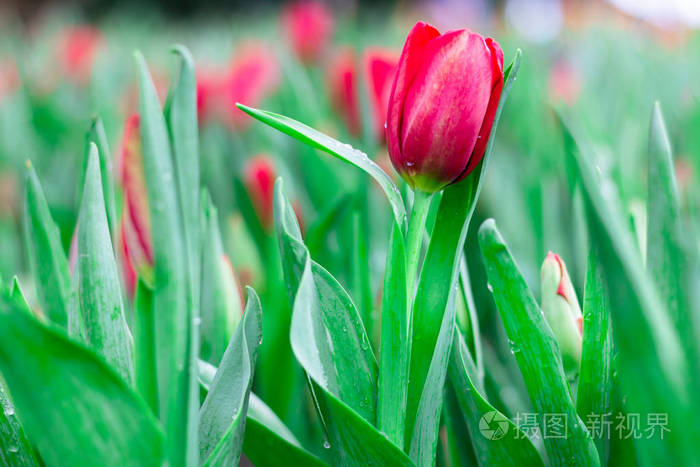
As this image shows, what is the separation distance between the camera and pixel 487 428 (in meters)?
0.35

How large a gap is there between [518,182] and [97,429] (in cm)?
88

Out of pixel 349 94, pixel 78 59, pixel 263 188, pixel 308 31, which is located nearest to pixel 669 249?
pixel 263 188

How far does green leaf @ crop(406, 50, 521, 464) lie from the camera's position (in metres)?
0.33

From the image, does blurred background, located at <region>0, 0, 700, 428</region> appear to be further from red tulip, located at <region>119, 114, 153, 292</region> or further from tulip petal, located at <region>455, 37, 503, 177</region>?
tulip petal, located at <region>455, 37, 503, 177</region>

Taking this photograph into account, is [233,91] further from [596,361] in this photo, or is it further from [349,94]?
[596,361]

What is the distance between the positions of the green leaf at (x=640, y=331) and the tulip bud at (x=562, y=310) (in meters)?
0.13

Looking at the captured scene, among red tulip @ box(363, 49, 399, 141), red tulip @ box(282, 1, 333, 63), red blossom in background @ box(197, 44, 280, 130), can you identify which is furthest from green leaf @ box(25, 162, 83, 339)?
red tulip @ box(282, 1, 333, 63)

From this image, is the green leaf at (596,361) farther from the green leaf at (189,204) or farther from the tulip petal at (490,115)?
Result: the green leaf at (189,204)

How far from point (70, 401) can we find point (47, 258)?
0.57ft

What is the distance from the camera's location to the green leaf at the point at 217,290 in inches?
18.4

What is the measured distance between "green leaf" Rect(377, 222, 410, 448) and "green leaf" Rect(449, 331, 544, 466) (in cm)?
3

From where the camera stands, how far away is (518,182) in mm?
1057

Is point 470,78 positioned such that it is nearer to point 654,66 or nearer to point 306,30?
point 306,30

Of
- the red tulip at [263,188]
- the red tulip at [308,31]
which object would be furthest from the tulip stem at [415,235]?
the red tulip at [308,31]
